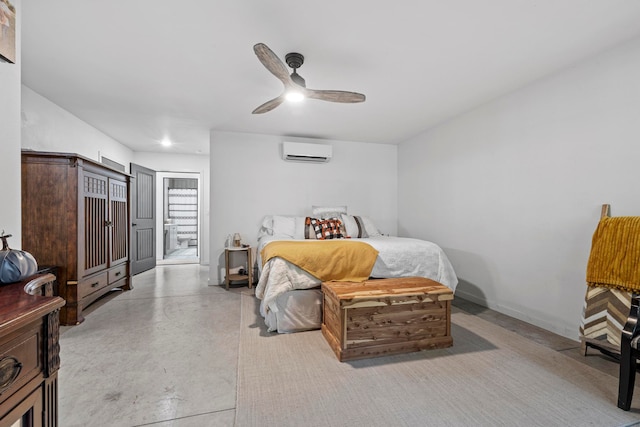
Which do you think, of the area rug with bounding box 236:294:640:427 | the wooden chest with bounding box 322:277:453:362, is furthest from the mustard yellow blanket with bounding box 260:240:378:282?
the area rug with bounding box 236:294:640:427

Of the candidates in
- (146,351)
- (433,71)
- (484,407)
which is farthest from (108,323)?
(433,71)

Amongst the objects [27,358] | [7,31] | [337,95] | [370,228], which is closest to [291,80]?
[337,95]

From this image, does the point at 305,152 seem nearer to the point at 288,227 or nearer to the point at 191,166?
the point at 288,227

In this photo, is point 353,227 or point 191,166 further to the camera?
point 191,166

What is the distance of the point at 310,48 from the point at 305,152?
7.59 ft

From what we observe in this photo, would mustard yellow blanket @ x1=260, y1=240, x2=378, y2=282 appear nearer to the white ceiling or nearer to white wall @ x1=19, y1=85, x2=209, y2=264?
the white ceiling

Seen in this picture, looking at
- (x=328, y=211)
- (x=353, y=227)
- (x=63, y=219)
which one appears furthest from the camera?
(x=328, y=211)

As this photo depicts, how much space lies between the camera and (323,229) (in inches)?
153

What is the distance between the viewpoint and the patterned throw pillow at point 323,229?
12.6ft

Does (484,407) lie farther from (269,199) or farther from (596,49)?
(269,199)

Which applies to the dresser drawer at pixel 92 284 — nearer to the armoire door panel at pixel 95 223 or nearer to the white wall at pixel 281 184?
the armoire door panel at pixel 95 223

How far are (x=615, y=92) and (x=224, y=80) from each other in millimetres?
3262

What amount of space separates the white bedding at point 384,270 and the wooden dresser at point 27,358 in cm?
171

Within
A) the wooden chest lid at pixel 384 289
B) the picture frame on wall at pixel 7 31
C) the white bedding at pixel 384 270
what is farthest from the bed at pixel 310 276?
the picture frame on wall at pixel 7 31
